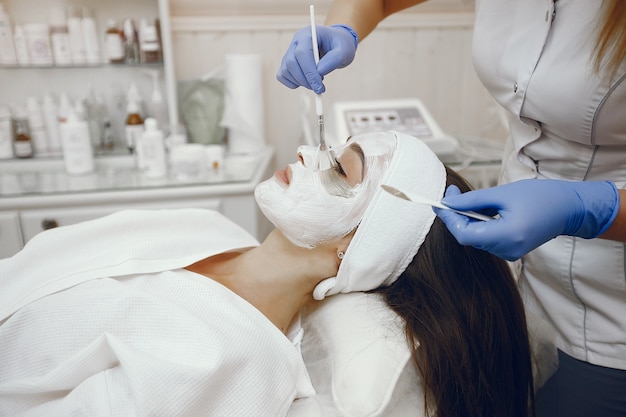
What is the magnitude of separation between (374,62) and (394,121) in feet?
1.59

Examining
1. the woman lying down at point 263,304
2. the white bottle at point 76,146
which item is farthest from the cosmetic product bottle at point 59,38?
the woman lying down at point 263,304

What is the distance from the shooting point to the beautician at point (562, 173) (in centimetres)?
80

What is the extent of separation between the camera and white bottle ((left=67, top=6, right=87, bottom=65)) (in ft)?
6.44

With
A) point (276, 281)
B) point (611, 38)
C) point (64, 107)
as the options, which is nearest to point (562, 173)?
point (611, 38)

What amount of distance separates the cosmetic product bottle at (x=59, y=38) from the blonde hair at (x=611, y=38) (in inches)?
71.5

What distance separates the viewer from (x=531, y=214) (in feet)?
2.52

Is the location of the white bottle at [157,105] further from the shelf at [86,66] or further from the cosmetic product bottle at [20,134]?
the cosmetic product bottle at [20,134]

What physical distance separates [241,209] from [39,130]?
0.90m

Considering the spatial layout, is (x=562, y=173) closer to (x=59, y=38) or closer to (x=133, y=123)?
(x=133, y=123)

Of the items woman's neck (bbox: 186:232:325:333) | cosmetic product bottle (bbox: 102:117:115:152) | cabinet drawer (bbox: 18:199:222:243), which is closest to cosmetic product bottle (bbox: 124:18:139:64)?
cosmetic product bottle (bbox: 102:117:115:152)

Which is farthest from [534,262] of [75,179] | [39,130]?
[39,130]

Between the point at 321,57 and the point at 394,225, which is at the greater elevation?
the point at 321,57

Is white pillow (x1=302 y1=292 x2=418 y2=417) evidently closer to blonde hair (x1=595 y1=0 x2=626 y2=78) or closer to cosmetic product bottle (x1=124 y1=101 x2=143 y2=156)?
blonde hair (x1=595 y1=0 x2=626 y2=78)

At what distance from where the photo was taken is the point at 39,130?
6.69 ft
